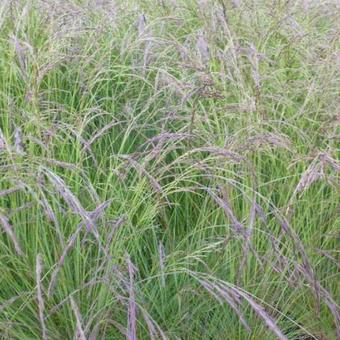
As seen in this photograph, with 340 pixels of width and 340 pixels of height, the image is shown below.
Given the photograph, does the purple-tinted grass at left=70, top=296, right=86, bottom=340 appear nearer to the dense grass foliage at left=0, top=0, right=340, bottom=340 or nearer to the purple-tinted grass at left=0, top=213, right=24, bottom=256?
the dense grass foliage at left=0, top=0, right=340, bottom=340

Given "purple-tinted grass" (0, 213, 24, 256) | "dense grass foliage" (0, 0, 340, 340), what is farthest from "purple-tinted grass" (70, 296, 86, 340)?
"purple-tinted grass" (0, 213, 24, 256)

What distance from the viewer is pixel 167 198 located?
174 centimetres

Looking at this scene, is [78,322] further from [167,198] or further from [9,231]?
[167,198]

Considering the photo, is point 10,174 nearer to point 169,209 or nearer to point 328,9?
point 169,209

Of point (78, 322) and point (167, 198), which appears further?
point (167, 198)

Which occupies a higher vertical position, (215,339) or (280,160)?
(280,160)

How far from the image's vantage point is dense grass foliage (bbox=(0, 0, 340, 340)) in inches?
53.8

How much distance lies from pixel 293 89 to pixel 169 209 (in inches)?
20.2

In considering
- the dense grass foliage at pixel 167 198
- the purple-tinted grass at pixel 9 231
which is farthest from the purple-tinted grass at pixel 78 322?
the purple-tinted grass at pixel 9 231

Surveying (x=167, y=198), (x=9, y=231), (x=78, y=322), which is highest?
(x=9, y=231)

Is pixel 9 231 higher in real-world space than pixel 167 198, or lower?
higher

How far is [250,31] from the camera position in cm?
238

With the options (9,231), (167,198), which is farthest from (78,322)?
(167,198)

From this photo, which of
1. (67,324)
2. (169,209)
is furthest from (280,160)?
(67,324)
